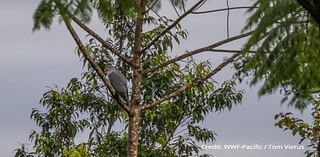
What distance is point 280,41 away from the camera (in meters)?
2.62

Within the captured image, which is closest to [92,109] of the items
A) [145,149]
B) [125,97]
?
[145,149]

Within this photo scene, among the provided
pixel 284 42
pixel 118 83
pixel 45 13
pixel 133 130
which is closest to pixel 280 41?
pixel 284 42

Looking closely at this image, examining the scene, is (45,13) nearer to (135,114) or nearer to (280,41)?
(280,41)

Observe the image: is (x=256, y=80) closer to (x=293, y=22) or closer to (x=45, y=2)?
(x=293, y=22)

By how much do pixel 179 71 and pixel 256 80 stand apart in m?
5.96

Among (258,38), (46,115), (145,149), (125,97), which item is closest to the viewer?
(258,38)

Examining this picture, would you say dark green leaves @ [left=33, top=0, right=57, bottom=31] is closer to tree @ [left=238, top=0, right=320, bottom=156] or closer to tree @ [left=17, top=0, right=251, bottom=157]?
tree @ [left=238, top=0, right=320, bottom=156]

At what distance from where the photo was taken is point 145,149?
834 cm

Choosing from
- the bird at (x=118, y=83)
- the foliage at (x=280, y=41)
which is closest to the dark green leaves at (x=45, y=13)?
the foliage at (x=280, y=41)

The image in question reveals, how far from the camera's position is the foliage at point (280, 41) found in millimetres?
2551

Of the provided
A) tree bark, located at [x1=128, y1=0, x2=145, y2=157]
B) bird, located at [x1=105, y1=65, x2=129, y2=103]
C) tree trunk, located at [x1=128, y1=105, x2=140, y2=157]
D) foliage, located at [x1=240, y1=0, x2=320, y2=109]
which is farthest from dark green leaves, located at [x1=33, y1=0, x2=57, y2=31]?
bird, located at [x1=105, y1=65, x2=129, y2=103]

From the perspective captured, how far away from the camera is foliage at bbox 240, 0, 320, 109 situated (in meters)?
2.55

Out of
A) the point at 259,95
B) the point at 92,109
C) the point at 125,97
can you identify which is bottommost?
the point at 259,95

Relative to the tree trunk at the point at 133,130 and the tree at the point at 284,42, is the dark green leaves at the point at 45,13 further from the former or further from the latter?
the tree trunk at the point at 133,130
